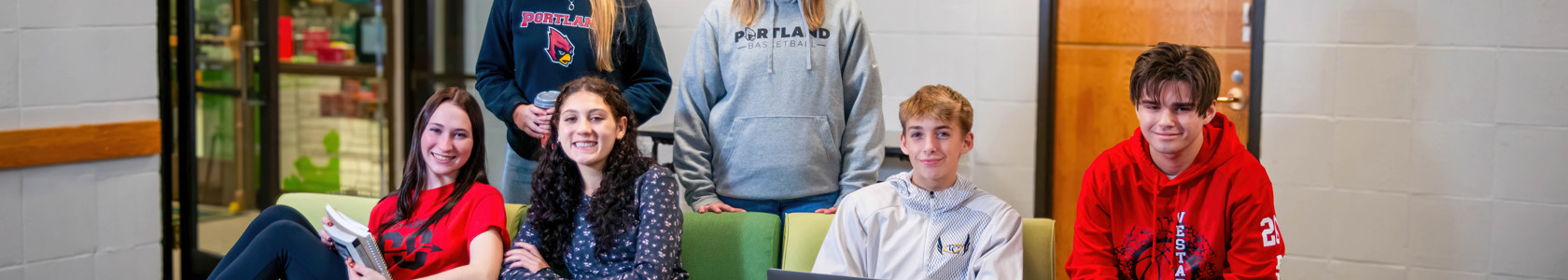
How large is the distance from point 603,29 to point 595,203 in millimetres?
440

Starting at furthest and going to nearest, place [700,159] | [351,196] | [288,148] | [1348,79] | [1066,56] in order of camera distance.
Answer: [288,148] < [1066,56] < [1348,79] < [351,196] < [700,159]

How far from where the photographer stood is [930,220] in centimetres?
201

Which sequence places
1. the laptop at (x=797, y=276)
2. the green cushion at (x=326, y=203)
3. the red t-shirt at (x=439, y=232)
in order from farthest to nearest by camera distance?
the green cushion at (x=326, y=203) → the red t-shirt at (x=439, y=232) → the laptop at (x=797, y=276)

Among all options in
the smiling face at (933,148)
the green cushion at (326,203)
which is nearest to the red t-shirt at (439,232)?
the green cushion at (326,203)

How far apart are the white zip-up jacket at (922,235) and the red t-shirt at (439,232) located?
0.67 metres

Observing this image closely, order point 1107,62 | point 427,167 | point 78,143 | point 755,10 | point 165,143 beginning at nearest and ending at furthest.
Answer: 1. point 427,167
2. point 755,10
3. point 78,143
4. point 165,143
5. point 1107,62

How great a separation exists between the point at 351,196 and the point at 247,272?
551 millimetres

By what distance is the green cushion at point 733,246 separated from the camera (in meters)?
2.25

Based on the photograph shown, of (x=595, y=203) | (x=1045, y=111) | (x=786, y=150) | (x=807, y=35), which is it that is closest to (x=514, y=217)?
(x=595, y=203)

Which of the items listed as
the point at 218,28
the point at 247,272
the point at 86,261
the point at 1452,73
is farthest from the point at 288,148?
the point at 1452,73

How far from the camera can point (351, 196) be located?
2588 millimetres

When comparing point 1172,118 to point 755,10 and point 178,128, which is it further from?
point 178,128

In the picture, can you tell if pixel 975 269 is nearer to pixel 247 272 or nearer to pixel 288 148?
pixel 247 272

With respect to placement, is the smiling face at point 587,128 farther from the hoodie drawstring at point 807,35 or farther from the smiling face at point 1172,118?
the smiling face at point 1172,118
